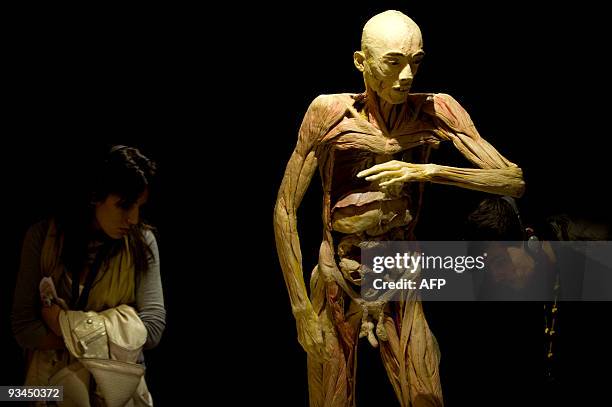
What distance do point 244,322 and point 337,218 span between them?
768 millimetres

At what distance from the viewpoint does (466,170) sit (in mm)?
3975

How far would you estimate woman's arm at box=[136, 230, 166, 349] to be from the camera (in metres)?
4.41

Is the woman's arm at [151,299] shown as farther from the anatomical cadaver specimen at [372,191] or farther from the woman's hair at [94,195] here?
the anatomical cadaver specimen at [372,191]

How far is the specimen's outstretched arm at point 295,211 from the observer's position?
4164 millimetres

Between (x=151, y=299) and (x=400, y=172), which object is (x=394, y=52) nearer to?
(x=400, y=172)

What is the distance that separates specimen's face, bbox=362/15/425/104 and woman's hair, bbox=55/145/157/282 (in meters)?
0.89

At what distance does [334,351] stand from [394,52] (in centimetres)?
104

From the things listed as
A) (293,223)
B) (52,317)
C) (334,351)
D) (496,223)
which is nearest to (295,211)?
(293,223)

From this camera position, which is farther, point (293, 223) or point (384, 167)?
point (293, 223)

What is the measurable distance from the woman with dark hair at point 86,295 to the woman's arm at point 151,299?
0.07 m

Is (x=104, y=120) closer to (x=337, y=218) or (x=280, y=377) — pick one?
(x=337, y=218)

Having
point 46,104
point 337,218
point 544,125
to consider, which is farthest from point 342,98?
point 46,104

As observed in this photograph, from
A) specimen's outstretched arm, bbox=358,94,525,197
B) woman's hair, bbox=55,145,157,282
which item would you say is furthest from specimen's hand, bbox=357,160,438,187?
woman's hair, bbox=55,145,157,282

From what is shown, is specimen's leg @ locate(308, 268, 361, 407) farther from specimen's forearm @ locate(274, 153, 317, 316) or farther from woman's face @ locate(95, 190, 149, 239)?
woman's face @ locate(95, 190, 149, 239)
